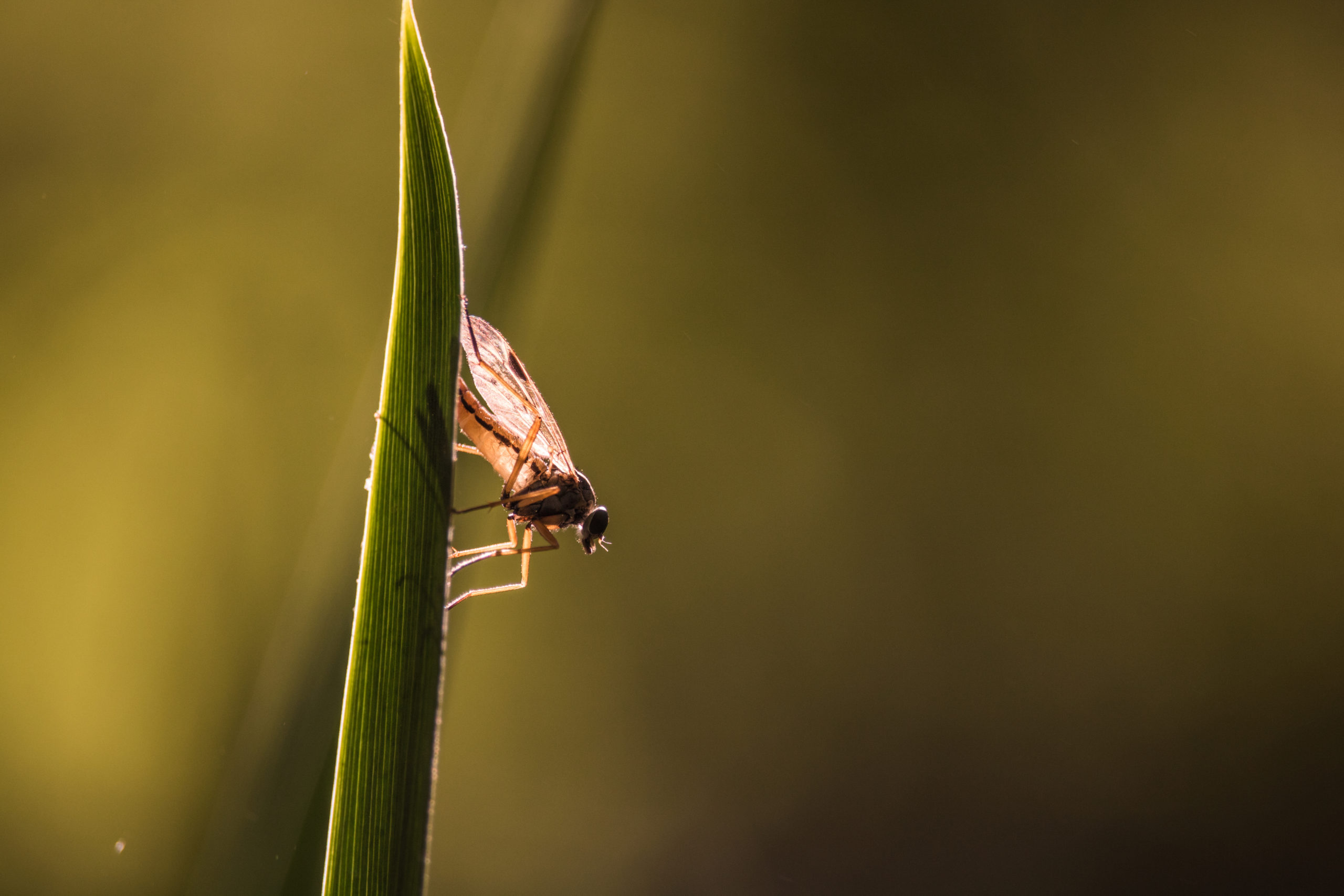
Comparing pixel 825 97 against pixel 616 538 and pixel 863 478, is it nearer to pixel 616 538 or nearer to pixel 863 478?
pixel 863 478

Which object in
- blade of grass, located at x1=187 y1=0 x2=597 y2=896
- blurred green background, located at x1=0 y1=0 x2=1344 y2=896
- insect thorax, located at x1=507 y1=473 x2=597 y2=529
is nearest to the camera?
A: blade of grass, located at x1=187 y1=0 x2=597 y2=896

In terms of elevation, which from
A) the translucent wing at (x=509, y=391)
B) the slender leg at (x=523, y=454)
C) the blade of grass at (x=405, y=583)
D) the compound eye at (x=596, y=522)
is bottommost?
the blade of grass at (x=405, y=583)

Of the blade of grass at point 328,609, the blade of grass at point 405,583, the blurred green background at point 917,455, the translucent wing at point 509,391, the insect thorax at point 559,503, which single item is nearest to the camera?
the blade of grass at point 405,583

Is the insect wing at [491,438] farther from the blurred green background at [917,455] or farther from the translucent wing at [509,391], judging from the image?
the blurred green background at [917,455]

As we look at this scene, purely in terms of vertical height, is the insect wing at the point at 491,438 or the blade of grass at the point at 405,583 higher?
the insect wing at the point at 491,438

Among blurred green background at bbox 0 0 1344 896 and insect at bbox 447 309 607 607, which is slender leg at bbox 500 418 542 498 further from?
blurred green background at bbox 0 0 1344 896

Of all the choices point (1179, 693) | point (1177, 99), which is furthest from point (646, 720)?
Result: point (1177, 99)

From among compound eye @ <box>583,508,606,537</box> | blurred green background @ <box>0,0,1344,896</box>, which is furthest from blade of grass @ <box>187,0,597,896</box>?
blurred green background @ <box>0,0,1344,896</box>

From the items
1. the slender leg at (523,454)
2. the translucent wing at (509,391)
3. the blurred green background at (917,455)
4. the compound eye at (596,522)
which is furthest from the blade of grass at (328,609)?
the blurred green background at (917,455)
